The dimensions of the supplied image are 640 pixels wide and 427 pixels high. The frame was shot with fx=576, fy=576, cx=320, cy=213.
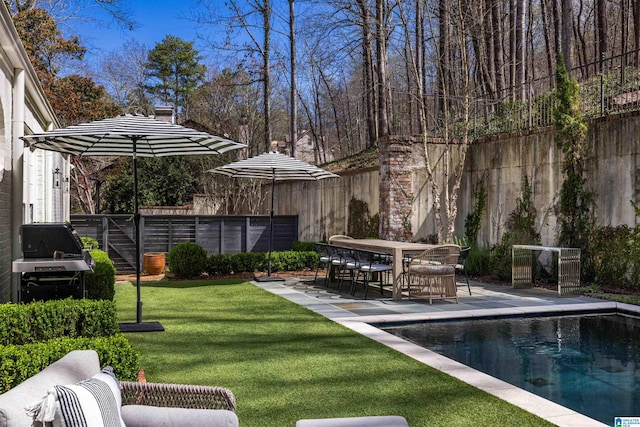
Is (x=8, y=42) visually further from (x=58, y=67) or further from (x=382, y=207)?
(x=58, y=67)

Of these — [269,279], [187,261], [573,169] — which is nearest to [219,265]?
[187,261]

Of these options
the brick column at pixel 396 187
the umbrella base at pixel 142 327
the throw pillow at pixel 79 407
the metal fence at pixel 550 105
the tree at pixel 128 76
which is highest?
the tree at pixel 128 76

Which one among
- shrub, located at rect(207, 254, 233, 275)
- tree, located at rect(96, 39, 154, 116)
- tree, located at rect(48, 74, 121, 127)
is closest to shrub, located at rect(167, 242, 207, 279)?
shrub, located at rect(207, 254, 233, 275)

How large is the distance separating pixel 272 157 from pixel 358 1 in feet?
21.8

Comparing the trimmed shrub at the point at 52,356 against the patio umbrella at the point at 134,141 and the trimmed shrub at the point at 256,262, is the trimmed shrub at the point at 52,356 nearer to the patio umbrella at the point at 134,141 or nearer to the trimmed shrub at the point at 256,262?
the patio umbrella at the point at 134,141

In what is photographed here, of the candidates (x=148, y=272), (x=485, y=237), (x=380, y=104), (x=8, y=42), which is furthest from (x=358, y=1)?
(x=8, y=42)

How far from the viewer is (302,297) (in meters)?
9.32

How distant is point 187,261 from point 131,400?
915 cm

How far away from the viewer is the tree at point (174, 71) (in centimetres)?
3312

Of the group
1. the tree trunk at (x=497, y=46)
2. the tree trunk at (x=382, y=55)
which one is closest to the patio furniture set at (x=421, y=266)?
the tree trunk at (x=382, y=55)

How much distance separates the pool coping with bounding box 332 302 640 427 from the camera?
3947mm

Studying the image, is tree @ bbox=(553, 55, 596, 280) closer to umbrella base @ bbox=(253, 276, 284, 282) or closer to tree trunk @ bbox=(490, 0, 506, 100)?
umbrella base @ bbox=(253, 276, 284, 282)

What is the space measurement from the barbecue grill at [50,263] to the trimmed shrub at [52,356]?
206 cm

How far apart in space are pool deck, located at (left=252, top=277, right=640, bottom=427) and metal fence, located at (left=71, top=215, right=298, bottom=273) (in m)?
4.06
